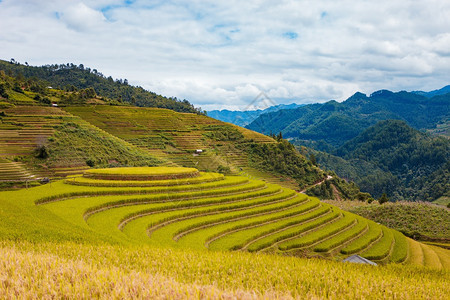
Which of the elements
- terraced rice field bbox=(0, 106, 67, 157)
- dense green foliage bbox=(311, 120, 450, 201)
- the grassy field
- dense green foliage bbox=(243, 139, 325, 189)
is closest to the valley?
the grassy field

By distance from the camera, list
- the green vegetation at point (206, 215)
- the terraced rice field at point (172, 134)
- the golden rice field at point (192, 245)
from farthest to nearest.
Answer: the terraced rice field at point (172, 134), the green vegetation at point (206, 215), the golden rice field at point (192, 245)

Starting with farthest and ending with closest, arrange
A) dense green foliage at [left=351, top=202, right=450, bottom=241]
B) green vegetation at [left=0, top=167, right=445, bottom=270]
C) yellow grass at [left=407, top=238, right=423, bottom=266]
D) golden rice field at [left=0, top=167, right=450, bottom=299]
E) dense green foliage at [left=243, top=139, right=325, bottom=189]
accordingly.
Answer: dense green foliage at [left=243, top=139, right=325, bottom=189] < dense green foliage at [left=351, top=202, right=450, bottom=241] < yellow grass at [left=407, top=238, right=423, bottom=266] < green vegetation at [left=0, top=167, right=445, bottom=270] < golden rice field at [left=0, top=167, right=450, bottom=299]

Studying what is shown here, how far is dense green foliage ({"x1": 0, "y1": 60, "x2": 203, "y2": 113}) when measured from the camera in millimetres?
122688

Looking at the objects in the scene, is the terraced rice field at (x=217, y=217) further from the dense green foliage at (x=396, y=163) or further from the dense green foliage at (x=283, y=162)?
the dense green foliage at (x=396, y=163)

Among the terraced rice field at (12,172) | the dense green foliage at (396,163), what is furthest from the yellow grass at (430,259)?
the dense green foliage at (396,163)

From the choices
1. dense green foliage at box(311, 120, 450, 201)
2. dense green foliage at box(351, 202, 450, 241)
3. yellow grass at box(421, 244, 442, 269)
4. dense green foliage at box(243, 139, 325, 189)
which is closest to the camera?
yellow grass at box(421, 244, 442, 269)

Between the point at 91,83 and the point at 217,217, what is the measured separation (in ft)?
441

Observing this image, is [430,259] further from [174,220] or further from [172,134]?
[172,134]

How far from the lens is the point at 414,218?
38.9 m

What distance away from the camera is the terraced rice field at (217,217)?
1873 cm

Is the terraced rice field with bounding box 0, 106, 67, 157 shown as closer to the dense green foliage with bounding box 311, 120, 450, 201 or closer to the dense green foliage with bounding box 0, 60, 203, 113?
the dense green foliage with bounding box 0, 60, 203, 113

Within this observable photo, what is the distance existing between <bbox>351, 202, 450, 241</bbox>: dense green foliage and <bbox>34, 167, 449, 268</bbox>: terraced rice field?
829 cm

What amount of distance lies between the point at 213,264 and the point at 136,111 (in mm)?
74006

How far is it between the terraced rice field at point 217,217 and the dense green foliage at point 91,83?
9430 cm
